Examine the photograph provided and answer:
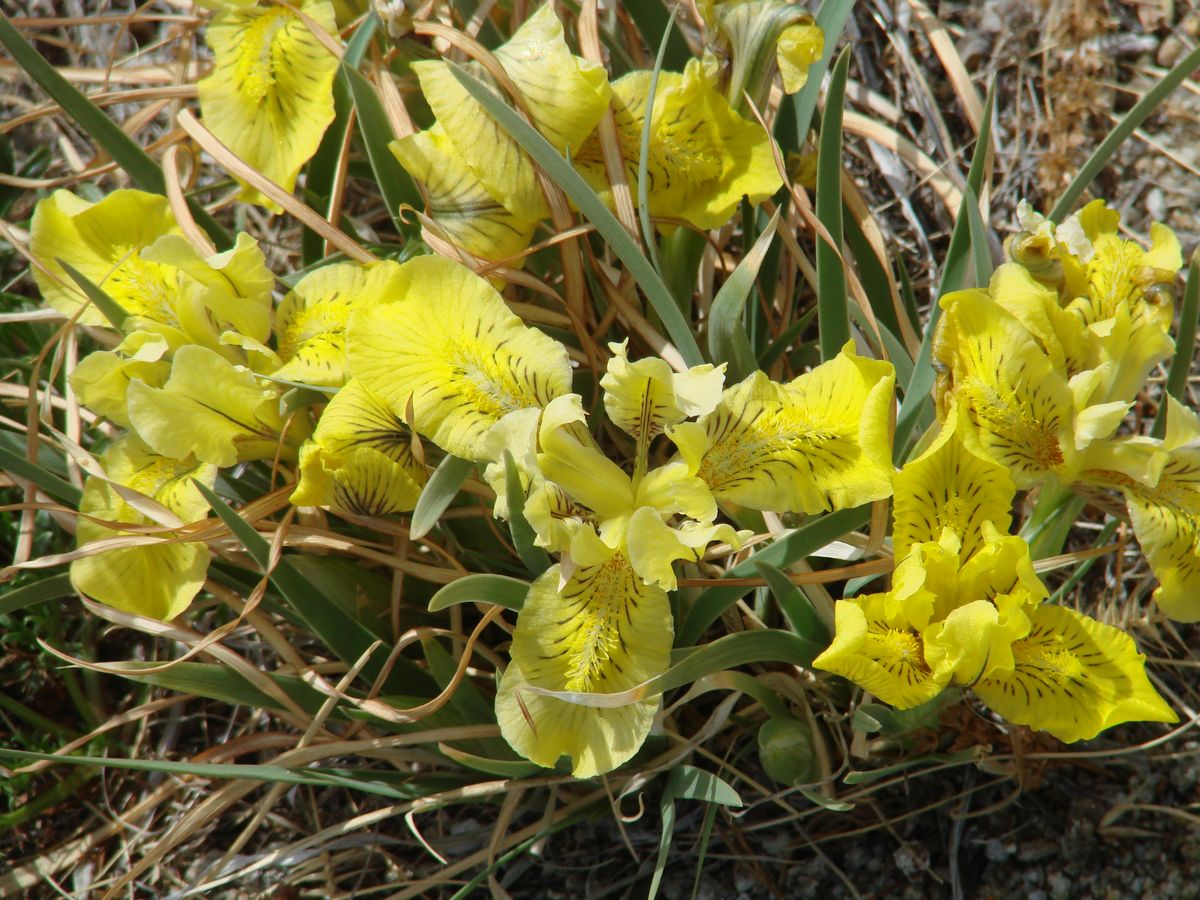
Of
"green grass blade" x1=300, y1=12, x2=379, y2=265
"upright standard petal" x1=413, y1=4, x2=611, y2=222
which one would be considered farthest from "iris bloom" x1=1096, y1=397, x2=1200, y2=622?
"green grass blade" x1=300, y1=12, x2=379, y2=265

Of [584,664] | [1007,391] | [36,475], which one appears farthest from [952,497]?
[36,475]

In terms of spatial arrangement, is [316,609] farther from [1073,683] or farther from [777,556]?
[1073,683]

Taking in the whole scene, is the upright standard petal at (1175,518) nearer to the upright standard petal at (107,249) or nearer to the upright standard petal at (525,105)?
the upright standard petal at (525,105)

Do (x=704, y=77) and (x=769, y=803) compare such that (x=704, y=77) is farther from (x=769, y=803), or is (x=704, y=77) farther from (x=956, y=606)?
(x=769, y=803)

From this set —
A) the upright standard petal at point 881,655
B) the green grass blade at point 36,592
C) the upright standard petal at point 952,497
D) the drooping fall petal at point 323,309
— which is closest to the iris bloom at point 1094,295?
the upright standard petal at point 952,497

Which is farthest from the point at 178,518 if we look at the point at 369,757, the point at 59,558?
the point at 369,757

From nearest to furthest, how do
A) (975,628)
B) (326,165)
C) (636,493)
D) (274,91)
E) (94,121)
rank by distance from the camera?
(975,628)
(636,493)
(94,121)
(274,91)
(326,165)
